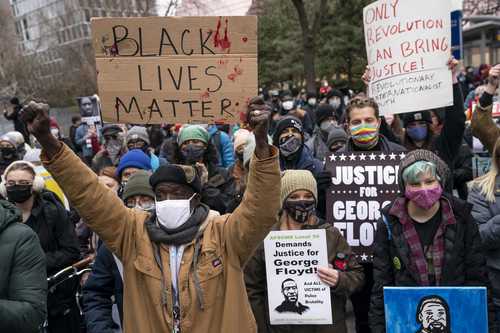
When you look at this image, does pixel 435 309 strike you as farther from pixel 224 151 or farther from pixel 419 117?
pixel 224 151

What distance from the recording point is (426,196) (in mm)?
2992

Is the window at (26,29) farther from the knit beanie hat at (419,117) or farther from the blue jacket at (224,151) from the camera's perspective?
the knit beanie hat at (419,117)

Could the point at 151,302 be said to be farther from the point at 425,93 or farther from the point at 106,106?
the point at 425,93

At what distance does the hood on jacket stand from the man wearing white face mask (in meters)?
0.48

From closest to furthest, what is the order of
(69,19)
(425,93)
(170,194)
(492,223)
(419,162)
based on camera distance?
(170,194), (419,162), (492,223), (425,93), (69,19)

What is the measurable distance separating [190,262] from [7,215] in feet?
3.17

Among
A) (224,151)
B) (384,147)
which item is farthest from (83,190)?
(224,151)

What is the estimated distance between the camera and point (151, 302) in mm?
2469

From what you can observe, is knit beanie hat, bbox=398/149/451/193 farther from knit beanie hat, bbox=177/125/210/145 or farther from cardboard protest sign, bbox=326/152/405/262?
knit beanie hat, bbox=177/125/210/145

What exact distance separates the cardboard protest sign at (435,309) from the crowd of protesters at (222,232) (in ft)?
0.72

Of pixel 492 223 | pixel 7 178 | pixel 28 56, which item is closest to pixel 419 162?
pixel 492 223

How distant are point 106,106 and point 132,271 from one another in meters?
0.89

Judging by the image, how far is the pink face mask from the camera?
2.99m

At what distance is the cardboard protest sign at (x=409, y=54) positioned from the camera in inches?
153
